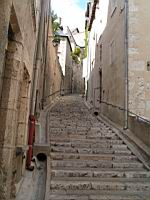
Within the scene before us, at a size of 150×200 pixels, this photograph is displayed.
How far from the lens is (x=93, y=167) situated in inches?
238

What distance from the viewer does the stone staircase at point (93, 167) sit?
15.8 feet

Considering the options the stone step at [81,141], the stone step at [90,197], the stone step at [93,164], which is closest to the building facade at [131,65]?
the stone step at [81,141]

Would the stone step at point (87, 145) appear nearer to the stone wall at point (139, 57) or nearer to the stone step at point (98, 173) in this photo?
the stone step at point (98, 173)

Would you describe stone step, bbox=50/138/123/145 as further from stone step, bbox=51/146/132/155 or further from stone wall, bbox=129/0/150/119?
stone wall, bbox=129/0/150/119

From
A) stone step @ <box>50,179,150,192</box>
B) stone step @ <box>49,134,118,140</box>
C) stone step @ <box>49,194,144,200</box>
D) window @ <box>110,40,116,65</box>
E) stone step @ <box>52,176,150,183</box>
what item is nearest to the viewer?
stone step @ <box>49,194,144,200</box>

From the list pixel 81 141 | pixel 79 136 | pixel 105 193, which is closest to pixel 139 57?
pixel 79 136

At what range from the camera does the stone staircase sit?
4824 millimetres

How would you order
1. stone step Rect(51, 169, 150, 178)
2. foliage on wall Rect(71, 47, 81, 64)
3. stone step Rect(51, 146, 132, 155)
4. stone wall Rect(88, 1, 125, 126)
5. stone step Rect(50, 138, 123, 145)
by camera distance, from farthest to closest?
foliage on wall Rect(71, 47, 81, 64) → stone wall Rect(88, 1, 125, 126) → stone step Rect(50, 138, 123, 145) → stone step Rect(51, 146, 132, 155) → stone step Rect(51, 169, 150, 178)

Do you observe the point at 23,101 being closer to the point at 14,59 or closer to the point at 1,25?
the point at 14,59

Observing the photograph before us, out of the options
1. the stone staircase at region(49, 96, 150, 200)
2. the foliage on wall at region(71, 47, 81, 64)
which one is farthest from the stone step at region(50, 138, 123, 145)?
the foliage on wall at region(71, 47, 81, 64)

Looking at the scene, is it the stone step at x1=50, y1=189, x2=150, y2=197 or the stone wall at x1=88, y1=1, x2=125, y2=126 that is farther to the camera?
the stone wall at x1=88, y1=1, x2=125, y2=126

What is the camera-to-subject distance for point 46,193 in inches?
174

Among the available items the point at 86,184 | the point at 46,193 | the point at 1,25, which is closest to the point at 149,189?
the point at 86,184

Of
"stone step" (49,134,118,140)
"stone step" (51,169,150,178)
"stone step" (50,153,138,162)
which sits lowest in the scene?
"stone step" (51,169,150,178)
